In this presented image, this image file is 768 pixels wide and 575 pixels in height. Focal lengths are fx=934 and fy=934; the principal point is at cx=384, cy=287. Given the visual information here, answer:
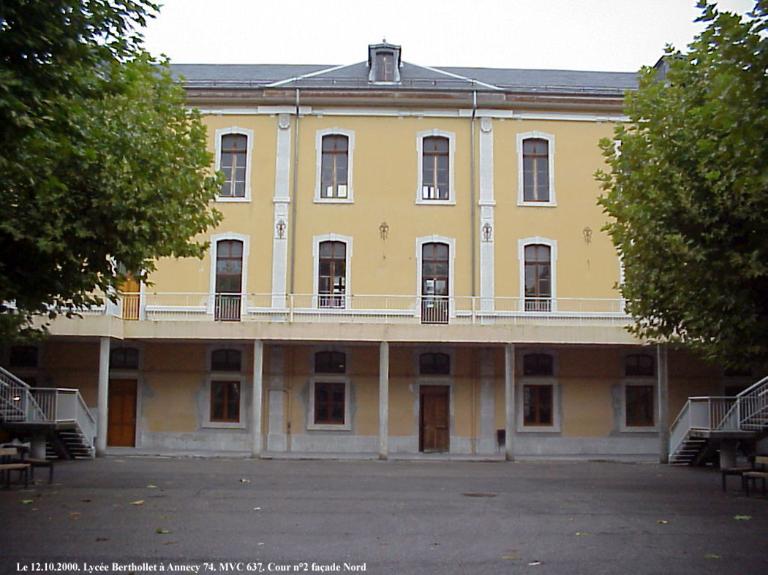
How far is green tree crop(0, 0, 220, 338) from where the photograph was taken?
767cm

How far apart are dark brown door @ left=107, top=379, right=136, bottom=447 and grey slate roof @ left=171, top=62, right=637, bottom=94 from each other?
8986 mm

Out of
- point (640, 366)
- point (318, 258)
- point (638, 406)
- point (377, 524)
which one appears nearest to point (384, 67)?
point (318, 258)

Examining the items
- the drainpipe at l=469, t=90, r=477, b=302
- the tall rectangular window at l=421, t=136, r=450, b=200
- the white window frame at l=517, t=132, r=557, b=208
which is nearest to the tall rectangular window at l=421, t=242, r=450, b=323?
the drainpipe at l=469, t=90, r=477, b=302

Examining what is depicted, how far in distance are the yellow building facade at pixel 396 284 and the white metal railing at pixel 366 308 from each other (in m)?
0.06

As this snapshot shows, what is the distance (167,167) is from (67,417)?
32.4 ft

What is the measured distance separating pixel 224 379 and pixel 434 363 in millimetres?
6083

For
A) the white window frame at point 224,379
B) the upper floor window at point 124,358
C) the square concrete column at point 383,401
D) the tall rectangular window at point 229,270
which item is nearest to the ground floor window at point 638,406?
the square concrete column at point 383,401

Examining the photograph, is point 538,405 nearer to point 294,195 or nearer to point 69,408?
point 294,195

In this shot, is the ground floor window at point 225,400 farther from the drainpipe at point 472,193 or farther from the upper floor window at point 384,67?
the upper floor window at point 384,67

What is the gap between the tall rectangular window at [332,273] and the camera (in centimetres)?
2647

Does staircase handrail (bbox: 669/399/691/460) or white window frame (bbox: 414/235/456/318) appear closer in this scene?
staircase handrail (bbox: 669/399/691/460)

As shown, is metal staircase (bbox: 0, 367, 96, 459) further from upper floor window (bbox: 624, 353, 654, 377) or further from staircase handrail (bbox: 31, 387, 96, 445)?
upper floor window (bbox: 624, 353, 654, 377)

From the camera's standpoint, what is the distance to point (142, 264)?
14.5 meters

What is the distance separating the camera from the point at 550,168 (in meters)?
27.2
